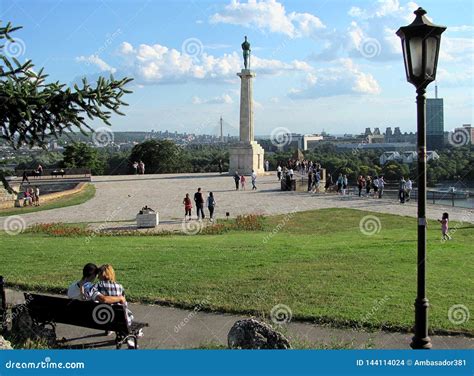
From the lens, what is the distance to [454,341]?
7.59 meters

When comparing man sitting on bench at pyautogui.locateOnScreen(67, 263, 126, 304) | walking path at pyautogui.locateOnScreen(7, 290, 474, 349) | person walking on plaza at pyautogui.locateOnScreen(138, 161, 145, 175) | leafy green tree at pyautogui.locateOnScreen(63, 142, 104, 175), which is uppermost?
leafy green tree at pyautogui.locateOnScreen(63, 142, 104, 175)

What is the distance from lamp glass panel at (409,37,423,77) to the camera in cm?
596

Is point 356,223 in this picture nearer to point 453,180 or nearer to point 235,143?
point 453,180

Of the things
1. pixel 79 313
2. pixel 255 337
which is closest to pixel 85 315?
pixel 79 313

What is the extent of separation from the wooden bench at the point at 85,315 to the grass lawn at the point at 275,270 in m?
2.14

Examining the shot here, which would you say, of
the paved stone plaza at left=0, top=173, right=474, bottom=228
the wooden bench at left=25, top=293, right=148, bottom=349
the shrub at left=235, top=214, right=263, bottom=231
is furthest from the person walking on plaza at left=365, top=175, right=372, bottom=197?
the wooden bench at left=25, top=293, right=148, bottom=349

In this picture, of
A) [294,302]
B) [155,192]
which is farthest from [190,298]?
[155,192]

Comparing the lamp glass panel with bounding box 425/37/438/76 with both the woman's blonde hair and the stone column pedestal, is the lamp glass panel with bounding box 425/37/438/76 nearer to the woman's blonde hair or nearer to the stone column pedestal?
the woman's blonde hair

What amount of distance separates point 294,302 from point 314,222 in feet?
43.1

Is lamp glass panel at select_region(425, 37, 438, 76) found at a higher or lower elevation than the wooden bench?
higher

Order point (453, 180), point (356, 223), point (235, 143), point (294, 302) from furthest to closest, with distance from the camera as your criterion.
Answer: point (235, 143) → point (453, 180) → point (356, 223) → point (294, 302)

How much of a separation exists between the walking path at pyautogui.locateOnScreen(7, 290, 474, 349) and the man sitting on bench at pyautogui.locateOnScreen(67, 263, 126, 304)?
51 cm

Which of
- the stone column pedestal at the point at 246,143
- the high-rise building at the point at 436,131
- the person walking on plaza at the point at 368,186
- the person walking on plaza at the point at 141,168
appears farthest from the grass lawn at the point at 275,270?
the person walking on plaza at the point at 141,168

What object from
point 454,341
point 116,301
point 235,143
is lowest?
point 454,341
